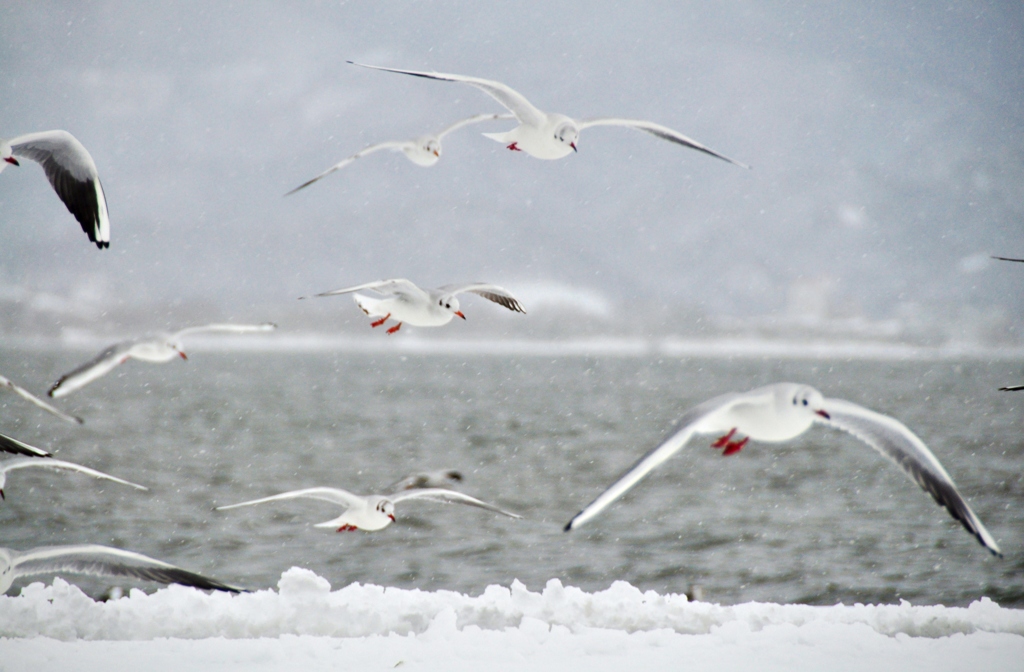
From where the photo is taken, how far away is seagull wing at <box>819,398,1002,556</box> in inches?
73.2

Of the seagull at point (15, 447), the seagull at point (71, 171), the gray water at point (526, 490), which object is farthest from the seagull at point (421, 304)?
the gray water at point (526, 490)

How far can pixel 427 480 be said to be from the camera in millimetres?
2762

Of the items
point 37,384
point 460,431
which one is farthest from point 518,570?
point 37,384

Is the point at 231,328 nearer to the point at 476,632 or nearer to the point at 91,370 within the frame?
the point at 91,370

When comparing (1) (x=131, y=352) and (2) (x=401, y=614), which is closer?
(1) (x=131, y=352)

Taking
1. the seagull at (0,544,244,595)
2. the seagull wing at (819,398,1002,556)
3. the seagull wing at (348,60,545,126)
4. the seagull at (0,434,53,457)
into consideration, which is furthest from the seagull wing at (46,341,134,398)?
the seagull wing at (819,398,1002,556)

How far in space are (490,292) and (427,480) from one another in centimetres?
68

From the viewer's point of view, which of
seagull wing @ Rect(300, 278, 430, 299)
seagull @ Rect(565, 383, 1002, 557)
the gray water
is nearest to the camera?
seagull @ Rect(565, 383, 1002, 557)

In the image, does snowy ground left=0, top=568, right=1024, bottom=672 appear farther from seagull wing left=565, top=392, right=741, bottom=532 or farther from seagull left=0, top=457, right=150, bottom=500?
seagull wing left=565, top=392, right=741, bottom=532

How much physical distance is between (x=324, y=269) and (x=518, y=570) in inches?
880

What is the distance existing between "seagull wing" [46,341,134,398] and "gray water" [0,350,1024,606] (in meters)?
2.87

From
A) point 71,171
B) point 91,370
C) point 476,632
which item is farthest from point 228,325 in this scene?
point 476,632

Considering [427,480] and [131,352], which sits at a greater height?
[131,352]

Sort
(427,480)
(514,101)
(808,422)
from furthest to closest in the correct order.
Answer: (427,480)
(514,101)
(808,422)
